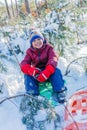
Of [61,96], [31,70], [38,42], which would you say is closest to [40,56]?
[38,42]

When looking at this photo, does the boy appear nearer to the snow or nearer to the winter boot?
the winter boot

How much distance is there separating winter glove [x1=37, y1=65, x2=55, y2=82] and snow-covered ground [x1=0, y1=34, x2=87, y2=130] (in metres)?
0.48

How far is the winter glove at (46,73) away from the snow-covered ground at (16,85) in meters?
0.48

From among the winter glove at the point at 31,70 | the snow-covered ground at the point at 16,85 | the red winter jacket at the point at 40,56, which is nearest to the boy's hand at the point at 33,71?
the winter glove at the point at 31,70

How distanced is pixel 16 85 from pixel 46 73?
1355mm

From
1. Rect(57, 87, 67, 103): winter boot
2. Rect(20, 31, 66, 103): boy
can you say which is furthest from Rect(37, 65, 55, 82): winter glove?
Rect(57, 87, 67, 103): winter boot

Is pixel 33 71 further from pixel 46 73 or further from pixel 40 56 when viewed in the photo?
pixel 40 56

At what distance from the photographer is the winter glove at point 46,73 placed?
14.2 ft

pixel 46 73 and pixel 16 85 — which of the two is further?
pixel 16 85

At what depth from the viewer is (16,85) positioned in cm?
555

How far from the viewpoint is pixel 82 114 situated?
4.09 meters

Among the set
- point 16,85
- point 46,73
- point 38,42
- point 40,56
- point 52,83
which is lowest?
point 16,85

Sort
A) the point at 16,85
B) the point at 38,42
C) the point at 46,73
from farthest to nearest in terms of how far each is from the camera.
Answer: the point at 16,85, the point at 38,42, the point at 46,73

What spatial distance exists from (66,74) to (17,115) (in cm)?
165
